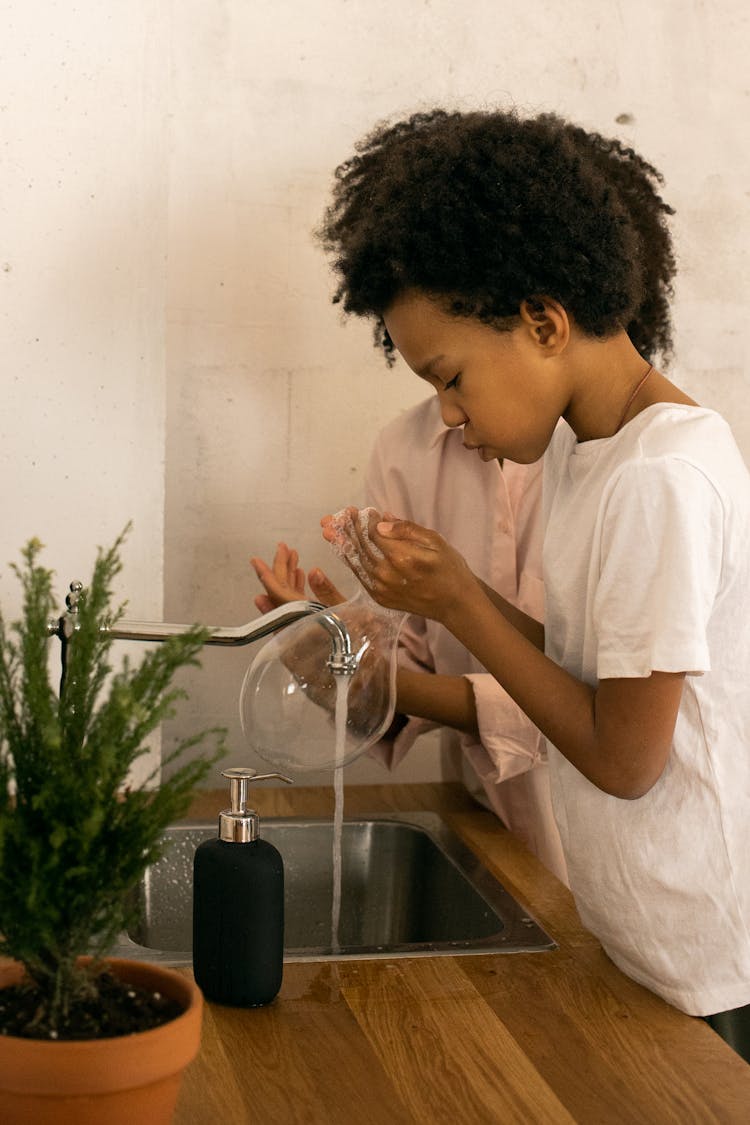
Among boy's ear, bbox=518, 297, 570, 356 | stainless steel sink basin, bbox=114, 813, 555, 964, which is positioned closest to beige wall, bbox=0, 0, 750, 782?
stainless steel sink basin, bbox=114, 813, 555, 964

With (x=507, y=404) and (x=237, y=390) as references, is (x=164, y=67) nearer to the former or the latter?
(x=237, y=390)

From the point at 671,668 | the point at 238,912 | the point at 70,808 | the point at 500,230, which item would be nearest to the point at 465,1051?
the point at 238,912

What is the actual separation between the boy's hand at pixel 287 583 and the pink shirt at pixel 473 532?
0.12 m

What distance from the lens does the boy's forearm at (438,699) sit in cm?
153

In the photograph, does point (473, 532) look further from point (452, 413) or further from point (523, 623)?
point (452, 413)

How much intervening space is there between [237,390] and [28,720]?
1175 millimetres

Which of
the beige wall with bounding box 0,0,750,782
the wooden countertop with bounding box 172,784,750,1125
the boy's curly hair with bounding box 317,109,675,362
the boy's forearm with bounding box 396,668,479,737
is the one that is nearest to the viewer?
the wooden countertop with bounding box 172,784,750,1125

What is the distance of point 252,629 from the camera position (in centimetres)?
112

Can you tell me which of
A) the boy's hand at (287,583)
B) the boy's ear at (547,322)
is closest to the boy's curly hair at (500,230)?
the boy's ear at (547,322)

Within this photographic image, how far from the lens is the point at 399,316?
1.18 metres

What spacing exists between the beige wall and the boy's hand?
142 mm

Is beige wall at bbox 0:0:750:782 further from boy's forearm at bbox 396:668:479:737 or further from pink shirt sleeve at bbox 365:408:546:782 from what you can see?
boy's forearm at bbox 396:668:479:737

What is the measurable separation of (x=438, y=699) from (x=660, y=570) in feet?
1.86

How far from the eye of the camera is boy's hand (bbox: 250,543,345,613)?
1.57 meters
